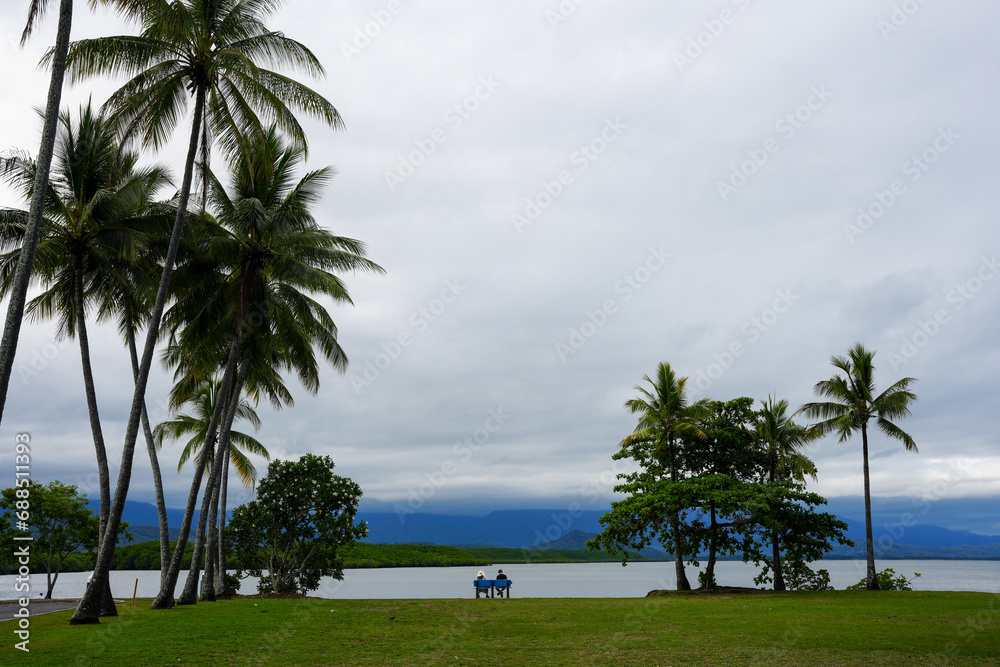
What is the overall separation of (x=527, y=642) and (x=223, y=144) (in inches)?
616

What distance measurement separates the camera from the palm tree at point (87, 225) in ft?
61.0

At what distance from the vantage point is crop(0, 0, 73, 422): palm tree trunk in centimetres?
1198

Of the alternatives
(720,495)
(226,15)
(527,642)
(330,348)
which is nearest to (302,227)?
(330,348)

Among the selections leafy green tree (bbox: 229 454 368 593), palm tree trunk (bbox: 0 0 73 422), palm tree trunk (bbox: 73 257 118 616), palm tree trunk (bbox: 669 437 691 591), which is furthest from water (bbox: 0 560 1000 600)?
palm tree trunk (bbox: 0 0 73 422)

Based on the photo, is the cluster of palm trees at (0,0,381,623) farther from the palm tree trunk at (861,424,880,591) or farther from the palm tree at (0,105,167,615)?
the palm tree trunk at (861,424,880,591)

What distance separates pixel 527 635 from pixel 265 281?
16174 mm

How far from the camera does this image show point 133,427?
57.9 ft

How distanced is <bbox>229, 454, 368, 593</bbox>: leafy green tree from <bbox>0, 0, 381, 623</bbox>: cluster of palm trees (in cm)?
705

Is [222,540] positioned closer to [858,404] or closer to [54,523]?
[54,523]

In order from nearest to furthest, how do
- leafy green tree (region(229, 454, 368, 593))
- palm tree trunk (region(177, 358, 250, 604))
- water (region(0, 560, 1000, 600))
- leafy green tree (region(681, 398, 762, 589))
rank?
palm tree trunk (region(177, 358, 250, 604)), leafy green tree (region(681, 398, 762, 589)), leafy green tree (region(229, 454, 368, 593)), water (region(0, 560, 1000, 600))

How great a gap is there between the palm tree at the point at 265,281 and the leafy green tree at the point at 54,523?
10.3 metres

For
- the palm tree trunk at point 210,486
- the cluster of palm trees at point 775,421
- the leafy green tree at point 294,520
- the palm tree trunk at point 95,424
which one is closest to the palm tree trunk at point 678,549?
the cluster of palm trees at point 775,421

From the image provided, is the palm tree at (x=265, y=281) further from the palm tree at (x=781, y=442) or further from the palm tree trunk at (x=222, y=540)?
the palm tree at (x=781, y=442)

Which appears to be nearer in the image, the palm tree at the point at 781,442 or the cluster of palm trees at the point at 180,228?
the cluster of palm trees at the point at 180,228
